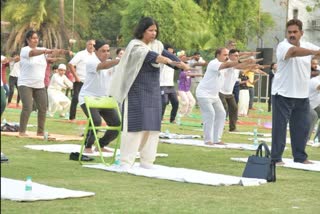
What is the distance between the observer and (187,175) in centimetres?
1162

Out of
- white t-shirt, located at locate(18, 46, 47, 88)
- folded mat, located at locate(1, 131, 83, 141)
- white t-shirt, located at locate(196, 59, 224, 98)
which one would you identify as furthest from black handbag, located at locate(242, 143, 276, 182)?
white t-shirt, located at locate(18, 46, 47, 88)

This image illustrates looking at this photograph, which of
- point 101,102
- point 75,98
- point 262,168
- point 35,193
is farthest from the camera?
point 75,98

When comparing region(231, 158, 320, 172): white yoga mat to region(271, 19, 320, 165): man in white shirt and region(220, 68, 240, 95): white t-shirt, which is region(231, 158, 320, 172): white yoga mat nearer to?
region(271, 19, 320, 165): man in white shirt

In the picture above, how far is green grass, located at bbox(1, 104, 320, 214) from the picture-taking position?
8.73 metres

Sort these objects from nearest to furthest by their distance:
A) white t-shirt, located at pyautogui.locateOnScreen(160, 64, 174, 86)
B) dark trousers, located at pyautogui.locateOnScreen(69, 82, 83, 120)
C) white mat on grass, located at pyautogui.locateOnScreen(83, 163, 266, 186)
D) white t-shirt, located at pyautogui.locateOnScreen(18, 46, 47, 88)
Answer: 1. white mat on grass, located at pyautogui.locateOnScreen(83, 163, 266, 186)
2. white t-shirt, located at pyautogui.locateOnScreen(18, 46, 47, 88)
3. dark trousers, located at pyautogui.locateOnScreen(69, 82, 83, 120)
4. white t-shirt, located at pyautogui.locateOnScreen(160, 64, 174, 86)

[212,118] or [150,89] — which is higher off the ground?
[150,89]

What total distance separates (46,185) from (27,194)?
3.59 feet

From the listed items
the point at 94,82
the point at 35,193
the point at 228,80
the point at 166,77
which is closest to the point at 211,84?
the point at 228,80

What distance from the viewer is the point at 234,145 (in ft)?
56.9

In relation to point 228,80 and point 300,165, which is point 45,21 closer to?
point 228,80

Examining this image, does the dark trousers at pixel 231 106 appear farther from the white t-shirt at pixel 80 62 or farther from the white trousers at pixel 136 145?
the white trousers at pixel 136 145

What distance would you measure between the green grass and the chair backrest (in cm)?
88

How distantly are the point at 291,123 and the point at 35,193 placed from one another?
5.77 meters

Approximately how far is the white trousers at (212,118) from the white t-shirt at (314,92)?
1692 mm
